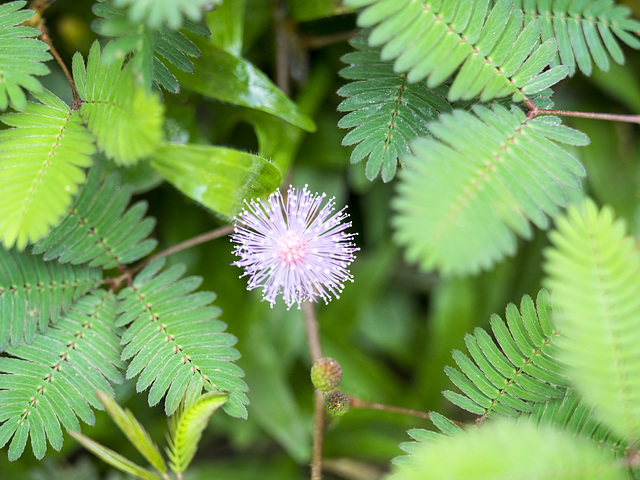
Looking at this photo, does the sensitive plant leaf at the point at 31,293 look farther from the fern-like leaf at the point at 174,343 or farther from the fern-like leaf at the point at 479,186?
the fern-like leaf at the point at 479,186

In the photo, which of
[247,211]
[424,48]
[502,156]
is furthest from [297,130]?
[502,156]

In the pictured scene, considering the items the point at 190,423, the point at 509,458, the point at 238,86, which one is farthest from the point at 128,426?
the point at 238,86

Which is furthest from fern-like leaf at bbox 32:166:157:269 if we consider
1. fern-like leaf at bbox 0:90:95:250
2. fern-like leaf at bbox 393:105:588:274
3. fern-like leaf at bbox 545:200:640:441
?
fern-like leaf at bbox 545:200:640:441

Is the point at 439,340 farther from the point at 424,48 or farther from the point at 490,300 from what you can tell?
the point at 424,48

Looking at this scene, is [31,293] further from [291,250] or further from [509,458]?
[509,458]

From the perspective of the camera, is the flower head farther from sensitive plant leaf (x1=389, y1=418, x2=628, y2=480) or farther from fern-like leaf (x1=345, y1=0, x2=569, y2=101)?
sensitive plant leaf (x1=389, y1=418, x2=628, y2=480)
